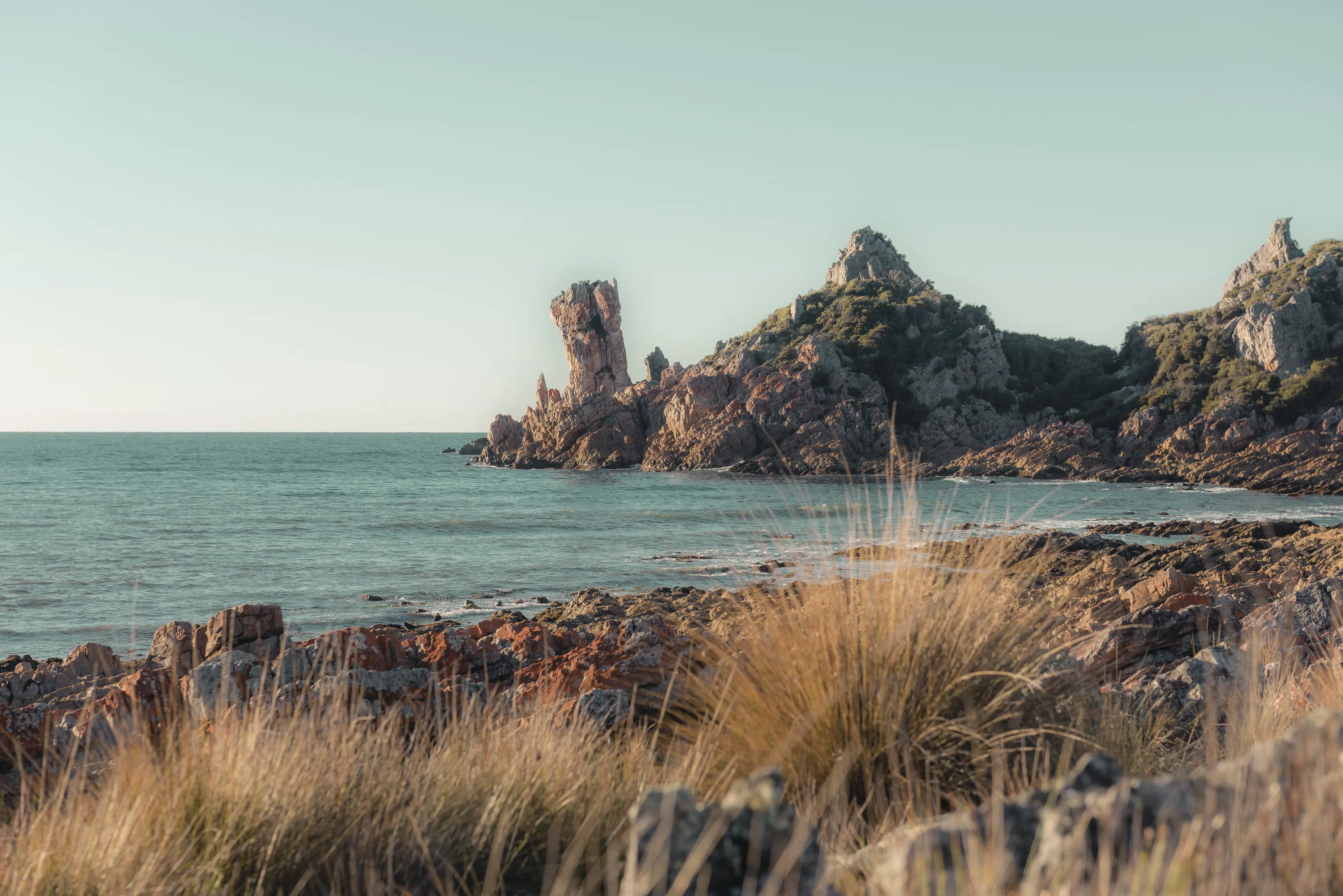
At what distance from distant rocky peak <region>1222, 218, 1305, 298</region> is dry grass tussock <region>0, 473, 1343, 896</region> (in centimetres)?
9340

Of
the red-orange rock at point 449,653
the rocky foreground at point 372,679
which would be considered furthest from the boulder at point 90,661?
the red-orange rock at point 449,653

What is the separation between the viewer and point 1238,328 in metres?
69.1

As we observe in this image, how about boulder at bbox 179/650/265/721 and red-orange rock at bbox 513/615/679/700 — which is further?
boulder at bbox 179/650/265/721

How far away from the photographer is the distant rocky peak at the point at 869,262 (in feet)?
351

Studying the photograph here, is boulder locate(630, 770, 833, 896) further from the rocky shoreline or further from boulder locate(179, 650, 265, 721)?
boulder locate(179, 650, 265, 721)

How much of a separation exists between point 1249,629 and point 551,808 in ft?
19.7

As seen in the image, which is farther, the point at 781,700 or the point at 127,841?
the point at 781,700

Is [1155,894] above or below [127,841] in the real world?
above

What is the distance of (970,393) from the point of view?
78688 mm

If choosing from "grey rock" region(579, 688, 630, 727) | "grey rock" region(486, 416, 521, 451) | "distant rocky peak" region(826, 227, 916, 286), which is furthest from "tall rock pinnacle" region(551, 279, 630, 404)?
"grey rock" region(579, 688, 630, 727)

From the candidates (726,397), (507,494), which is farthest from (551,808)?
(726,397)

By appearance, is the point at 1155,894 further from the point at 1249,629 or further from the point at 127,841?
the point at 1249,629

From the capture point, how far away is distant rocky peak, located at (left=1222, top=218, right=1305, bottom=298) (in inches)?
3324

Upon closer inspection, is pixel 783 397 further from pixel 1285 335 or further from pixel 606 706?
pixel 606 706
